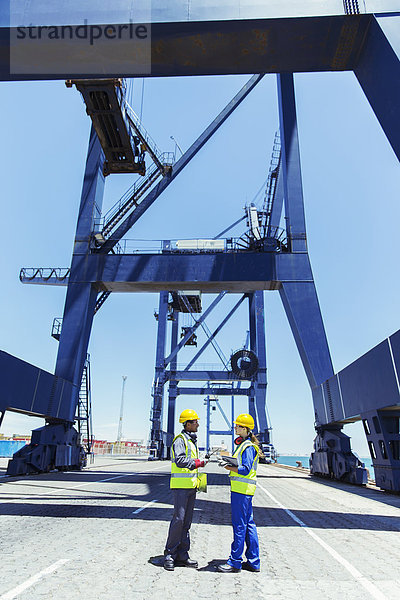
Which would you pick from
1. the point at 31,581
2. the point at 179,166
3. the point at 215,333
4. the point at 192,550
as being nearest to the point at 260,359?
the point at 215,333

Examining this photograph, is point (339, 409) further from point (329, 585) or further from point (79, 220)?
point (79, 220)

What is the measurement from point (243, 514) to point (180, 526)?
2.07ft

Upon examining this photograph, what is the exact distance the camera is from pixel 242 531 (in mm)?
4141

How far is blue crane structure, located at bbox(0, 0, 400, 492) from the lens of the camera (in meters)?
7.48

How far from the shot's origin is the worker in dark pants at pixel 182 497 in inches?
169

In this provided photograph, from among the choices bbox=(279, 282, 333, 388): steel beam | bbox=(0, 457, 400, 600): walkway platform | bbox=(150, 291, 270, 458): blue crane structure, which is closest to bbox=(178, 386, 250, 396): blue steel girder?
bbox=(150, 291, 270, 458): blue crane structure

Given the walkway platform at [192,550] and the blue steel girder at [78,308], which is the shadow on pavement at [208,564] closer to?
the walkway platform at [192,550]

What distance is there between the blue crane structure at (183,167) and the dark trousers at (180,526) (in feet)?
21.0

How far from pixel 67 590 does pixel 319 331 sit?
13507mm

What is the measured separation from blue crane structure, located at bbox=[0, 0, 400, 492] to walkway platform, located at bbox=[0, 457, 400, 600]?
161 inches

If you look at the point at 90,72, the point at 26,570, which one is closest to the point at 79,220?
the point at 90,72

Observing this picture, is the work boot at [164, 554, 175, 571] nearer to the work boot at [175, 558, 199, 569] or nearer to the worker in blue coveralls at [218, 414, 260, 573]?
the work boot at [175, 558, 199, 569]

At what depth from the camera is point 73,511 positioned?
7641 millimetres

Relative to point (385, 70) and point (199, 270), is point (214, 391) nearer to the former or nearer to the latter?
point (199, 270)
